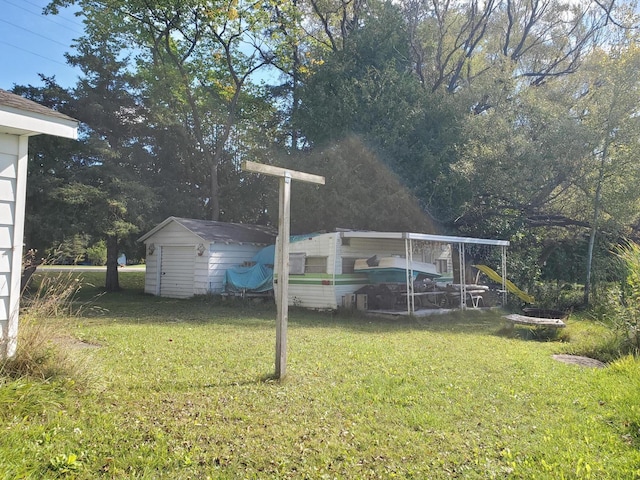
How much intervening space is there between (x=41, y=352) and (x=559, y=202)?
20220mm

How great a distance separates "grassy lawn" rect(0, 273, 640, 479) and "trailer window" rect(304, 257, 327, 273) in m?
6.42

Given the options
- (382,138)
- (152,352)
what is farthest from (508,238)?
(152,352)

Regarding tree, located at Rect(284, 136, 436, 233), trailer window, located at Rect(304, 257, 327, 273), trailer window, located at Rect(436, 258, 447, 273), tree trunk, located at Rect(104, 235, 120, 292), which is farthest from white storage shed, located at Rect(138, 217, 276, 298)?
trailer window, located at Rect(436, 258, 447, 273)

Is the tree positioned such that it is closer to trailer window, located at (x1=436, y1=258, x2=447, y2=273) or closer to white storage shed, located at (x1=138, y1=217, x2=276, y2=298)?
trailer window, located at (x1=436, y1=258, x2=447, y2=273)

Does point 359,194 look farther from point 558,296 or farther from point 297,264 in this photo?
point 558,296

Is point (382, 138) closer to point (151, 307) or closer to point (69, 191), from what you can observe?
point (151, 307)

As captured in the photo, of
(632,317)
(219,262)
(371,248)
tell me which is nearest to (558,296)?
(371,248)

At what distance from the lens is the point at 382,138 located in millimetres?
17375

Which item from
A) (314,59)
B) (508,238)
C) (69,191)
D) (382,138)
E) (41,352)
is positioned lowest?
(41,352)

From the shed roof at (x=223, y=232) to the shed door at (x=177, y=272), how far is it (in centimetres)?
88

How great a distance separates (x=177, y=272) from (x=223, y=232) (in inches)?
99.3

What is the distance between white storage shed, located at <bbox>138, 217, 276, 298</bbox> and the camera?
1706cm

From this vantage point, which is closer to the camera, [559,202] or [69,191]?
[69,191]

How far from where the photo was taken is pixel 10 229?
4520 millimetres
